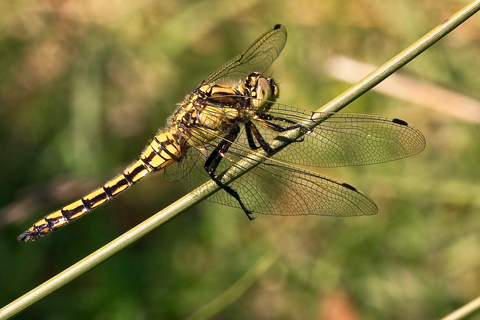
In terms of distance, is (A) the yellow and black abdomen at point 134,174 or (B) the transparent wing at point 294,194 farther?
(A) the yellow and black abdomen at point 134,174

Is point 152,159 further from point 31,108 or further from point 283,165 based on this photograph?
point 31,108

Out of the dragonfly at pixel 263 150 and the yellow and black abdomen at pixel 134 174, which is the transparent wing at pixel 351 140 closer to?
the dragonfly at pixel 263 150

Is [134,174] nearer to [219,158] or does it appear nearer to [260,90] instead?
[219,158]

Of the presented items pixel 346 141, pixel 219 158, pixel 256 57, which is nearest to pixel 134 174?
pixel 219 158

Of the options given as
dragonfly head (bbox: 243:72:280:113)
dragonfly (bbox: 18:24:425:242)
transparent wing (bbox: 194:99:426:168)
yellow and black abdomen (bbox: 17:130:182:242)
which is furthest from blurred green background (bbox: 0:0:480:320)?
dragonfly head (bbox: 243:72:280:113)

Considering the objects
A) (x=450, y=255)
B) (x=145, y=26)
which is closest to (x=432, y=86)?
(x=450, y=255)

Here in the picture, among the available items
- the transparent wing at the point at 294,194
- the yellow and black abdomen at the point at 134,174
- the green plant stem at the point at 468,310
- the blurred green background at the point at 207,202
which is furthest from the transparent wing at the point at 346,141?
the blurred green background at the point at 207,202
